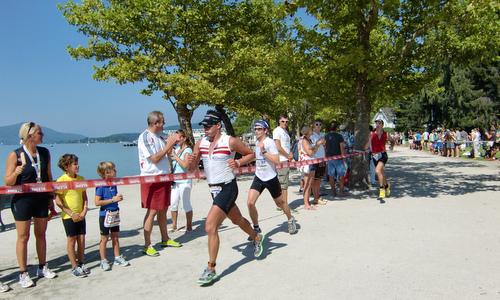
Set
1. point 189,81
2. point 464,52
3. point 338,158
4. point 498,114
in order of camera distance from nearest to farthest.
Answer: point 338,158
point 464,52
point 189,81
point 498,114

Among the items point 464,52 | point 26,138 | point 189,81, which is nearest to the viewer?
point 26,138

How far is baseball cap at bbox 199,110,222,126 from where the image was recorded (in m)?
4.84

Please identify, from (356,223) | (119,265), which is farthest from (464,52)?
(119,265)

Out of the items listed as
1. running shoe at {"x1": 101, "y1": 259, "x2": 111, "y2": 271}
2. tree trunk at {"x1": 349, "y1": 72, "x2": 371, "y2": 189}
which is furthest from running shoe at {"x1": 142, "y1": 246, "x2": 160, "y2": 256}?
tree trunk at {"x1": 349, "y1": 72, "x2": 371, "y2": 189}

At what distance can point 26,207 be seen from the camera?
4863 millimetres

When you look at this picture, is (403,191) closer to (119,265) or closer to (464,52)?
(464,52)

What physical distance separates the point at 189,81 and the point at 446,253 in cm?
1069

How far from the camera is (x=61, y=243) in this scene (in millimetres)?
7070

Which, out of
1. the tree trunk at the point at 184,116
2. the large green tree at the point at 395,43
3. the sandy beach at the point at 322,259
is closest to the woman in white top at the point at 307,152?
the sandy beach at the point at 322,259

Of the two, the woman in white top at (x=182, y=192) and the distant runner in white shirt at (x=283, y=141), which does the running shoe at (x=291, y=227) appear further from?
the woman in white top at (x=182, y=192)

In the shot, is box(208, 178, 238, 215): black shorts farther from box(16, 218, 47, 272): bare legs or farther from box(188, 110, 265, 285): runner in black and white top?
box(16, 218, 47, 272): bare legs

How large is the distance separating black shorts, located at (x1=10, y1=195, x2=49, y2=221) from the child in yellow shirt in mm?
240

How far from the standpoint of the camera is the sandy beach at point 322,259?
A: 14.4 feet

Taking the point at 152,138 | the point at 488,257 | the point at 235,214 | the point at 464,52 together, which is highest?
the point at 464,52
